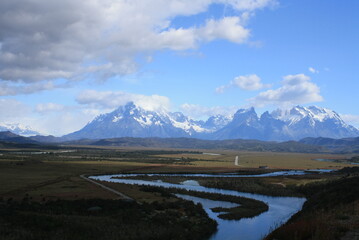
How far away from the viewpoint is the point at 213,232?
4778cm

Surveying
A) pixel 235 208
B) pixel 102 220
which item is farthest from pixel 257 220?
pixel 102 220

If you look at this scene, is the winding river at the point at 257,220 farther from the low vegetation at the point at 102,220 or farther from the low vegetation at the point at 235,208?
the low vegetation at the point at 102,220

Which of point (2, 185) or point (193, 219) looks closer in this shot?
point (193, 219)

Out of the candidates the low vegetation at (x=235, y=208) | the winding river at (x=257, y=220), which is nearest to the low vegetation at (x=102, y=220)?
the winding river at (x=257, y=220)

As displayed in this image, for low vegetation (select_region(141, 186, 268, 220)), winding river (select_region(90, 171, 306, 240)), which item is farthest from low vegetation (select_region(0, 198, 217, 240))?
low vegetation (select_region(141, 186, 268, 220))

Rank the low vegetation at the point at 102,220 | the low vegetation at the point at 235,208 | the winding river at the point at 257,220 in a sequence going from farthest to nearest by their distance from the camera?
the low vegetation at the point at 235,208 → the winding river at the point at 257,220 → the low vegetation at the point at 102,220

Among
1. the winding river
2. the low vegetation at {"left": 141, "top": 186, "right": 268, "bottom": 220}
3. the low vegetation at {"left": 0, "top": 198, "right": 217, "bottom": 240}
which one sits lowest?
the winding river

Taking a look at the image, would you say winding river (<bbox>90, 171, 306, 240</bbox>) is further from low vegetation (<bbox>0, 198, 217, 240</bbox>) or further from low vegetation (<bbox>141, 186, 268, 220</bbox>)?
low vegetation (<bbox>0, 198, 217, 240</bbox>)

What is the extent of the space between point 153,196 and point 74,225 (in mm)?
31199

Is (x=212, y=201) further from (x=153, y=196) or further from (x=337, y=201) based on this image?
(x=337, y=201)

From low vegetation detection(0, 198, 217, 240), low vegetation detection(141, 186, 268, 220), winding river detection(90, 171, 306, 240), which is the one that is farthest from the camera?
low vegetation detection(141, 186, 268, 220)

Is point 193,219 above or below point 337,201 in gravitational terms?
below

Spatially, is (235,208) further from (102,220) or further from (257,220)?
(102,220)

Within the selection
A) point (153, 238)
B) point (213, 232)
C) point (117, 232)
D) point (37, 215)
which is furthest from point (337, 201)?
point (37, 215)
